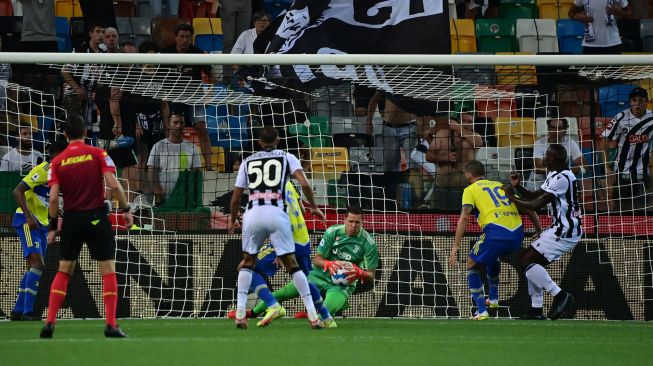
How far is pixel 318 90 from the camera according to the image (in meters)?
15.5

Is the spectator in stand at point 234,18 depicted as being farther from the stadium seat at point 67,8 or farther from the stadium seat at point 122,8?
the stadium seat at point 67,8

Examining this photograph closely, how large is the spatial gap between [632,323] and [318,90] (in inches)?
196

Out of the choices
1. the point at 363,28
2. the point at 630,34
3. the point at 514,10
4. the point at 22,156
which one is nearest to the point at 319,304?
the point at 22,156

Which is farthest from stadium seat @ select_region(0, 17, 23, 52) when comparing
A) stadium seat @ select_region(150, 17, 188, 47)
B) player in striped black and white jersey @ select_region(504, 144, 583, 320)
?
player in striped black and white jersey @ select_region(504, 144, 583, 320)

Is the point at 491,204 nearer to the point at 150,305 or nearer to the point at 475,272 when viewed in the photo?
the point at 475,272

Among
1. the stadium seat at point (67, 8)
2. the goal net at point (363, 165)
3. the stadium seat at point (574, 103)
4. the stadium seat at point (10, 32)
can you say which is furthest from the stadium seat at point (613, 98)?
the stadium seat at point (10, 32)

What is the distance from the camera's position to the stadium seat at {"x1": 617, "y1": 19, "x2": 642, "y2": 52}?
2097 cm

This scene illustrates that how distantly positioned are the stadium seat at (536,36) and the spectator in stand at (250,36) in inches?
188

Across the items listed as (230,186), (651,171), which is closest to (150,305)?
(230,186)

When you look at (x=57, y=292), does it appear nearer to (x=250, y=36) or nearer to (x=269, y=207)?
(x=269, y=207)

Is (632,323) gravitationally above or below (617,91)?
below

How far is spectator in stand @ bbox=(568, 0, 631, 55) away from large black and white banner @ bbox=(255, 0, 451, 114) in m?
4.49

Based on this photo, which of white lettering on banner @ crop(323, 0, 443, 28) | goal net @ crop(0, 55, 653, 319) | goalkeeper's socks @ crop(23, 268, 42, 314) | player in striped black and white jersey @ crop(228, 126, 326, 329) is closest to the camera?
player in striped black and white jersey @ crop(228, 126, 326, 329)

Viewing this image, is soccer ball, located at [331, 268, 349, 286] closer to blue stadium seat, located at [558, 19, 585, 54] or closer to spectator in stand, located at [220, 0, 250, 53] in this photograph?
spectator in stand, located at [220, 0, 250, 53]
